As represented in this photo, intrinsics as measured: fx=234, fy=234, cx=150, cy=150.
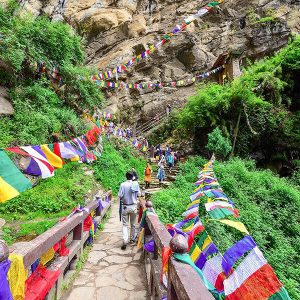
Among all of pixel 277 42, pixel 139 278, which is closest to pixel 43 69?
pixel 139 278

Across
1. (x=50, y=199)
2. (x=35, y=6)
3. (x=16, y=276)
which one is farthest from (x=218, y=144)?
(x=35, y=6)

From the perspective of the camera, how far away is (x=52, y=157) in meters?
4.58

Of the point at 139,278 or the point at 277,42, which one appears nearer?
the point at 139,278

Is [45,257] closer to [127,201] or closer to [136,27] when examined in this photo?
[127,201]

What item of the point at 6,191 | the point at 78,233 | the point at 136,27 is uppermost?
the point at 136,27

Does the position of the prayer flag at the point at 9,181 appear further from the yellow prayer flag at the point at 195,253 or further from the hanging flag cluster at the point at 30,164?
the yellow prayer flag at the point at 195,253

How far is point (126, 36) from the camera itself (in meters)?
29.0

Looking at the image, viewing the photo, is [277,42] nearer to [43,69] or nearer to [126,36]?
[126,36]

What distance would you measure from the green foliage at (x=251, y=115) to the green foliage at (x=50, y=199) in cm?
850

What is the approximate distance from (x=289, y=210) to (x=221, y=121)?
24.6 feet

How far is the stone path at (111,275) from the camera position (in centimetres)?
366

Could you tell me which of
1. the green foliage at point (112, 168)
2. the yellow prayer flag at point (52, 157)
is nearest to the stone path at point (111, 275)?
the yellow prayer flag at point (52, 157)

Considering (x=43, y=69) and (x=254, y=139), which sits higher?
(x=43, y=69)

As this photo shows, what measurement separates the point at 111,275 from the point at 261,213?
22.0ft
